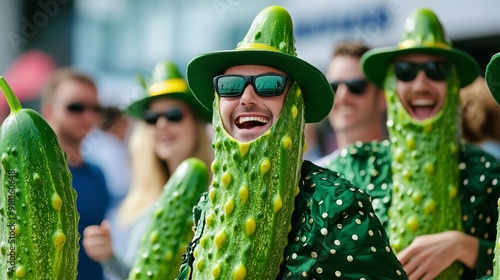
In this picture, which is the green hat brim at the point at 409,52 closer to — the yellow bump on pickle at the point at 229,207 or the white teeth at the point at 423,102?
the white teeth at the point at 423,102

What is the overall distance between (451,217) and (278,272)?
1153 mm

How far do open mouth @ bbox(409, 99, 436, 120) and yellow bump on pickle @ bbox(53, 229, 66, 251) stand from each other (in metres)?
1.73

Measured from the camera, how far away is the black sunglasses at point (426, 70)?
3.89 meters

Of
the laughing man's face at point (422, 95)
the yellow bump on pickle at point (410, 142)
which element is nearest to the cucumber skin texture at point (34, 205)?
the yellow bump on pickle at point (410, 142)

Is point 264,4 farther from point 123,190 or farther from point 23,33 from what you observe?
point 23,33

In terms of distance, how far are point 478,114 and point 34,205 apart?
2.93 m

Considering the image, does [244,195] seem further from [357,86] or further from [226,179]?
[357,86]

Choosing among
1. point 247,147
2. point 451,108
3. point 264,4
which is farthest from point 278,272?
point 264,4

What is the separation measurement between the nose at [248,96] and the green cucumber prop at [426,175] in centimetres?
106

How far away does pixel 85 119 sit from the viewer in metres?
5.67

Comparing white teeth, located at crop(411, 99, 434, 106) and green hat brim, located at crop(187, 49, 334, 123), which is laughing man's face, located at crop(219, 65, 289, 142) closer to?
green hat brim, located at crop(187, 49, 334, 123)

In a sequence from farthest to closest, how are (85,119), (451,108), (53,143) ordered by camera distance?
(85,119)
(451,108)
(53,143)

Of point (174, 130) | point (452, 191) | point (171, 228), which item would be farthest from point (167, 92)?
point (452, 191)

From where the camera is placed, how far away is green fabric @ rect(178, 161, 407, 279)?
276 centimetres
